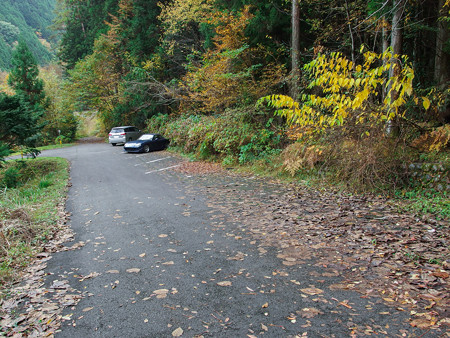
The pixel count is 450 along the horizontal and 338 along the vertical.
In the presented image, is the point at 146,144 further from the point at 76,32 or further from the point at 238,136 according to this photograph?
the point at 76,32

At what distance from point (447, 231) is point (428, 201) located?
1507 millimetres

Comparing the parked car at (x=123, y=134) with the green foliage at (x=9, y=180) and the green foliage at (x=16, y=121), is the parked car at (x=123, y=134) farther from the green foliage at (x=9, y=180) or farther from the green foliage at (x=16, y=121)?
the green foliage at (x=9, y=180)

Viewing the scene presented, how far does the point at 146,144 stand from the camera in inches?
798

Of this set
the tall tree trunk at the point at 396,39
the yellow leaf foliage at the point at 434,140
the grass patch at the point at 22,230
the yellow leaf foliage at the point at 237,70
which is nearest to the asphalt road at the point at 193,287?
the grass patch at the point at 22,230

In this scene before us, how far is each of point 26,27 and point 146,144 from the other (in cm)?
7460

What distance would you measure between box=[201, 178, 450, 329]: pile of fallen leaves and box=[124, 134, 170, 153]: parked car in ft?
46.0

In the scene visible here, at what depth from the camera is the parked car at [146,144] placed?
2006cm

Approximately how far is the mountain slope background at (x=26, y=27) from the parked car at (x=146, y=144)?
46.2m

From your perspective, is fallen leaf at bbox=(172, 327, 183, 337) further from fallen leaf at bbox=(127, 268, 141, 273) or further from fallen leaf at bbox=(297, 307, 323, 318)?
fallen leaf at bbox=(127, 268, 141, 273)

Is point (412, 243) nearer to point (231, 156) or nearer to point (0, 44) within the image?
point (231, 156)

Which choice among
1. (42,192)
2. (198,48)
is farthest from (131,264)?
(198,48)

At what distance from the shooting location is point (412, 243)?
14.0ft

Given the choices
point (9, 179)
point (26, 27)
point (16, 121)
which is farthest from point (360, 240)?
point (26, 27)

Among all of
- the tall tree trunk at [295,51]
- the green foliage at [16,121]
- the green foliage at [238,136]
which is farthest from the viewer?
the green foliage at [16,121]
